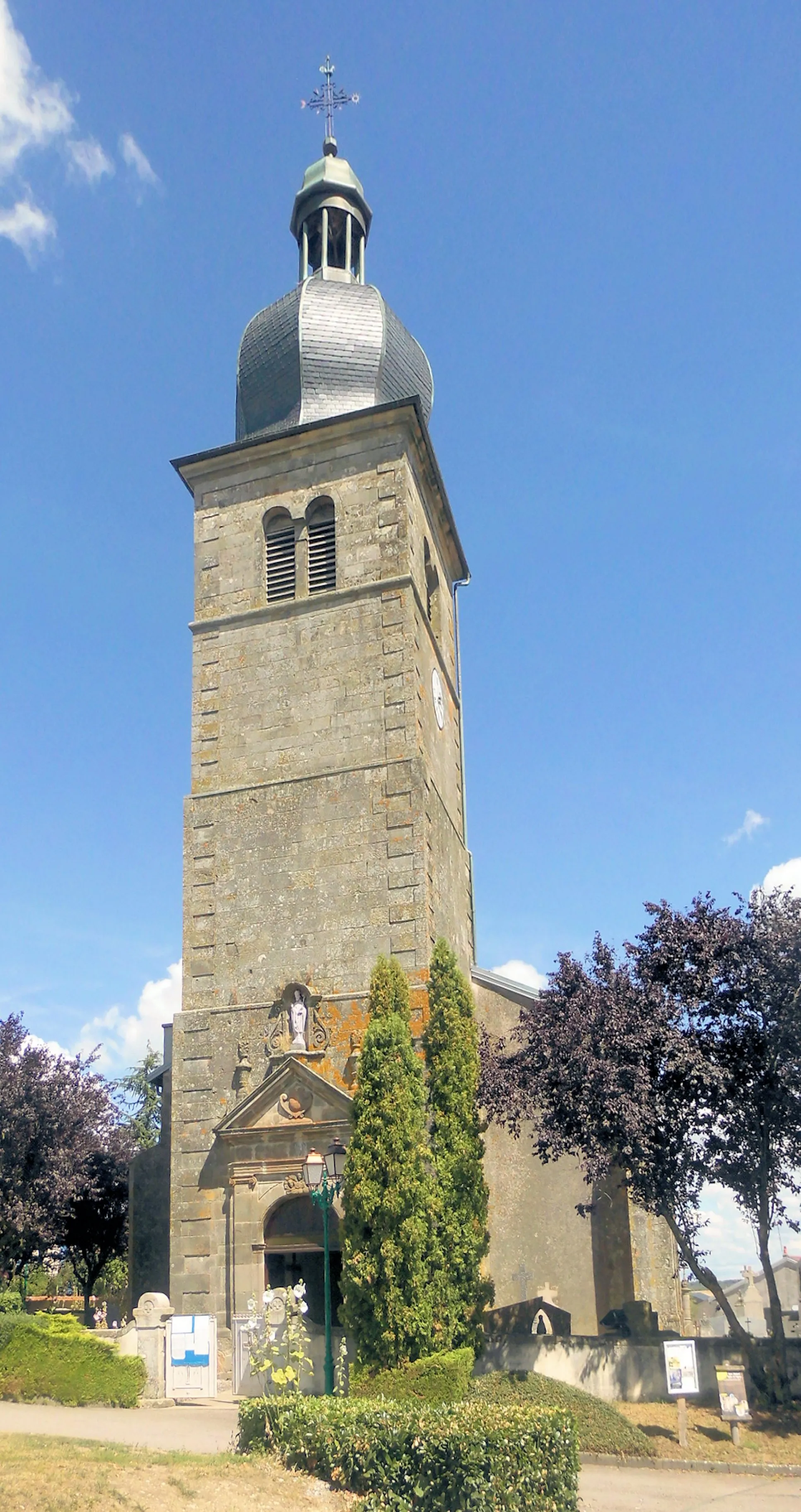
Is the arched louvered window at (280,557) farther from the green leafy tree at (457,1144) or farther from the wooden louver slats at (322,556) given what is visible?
the green leafy tree at (457,1144)

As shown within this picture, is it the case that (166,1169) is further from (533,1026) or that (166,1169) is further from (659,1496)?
(659,1496)

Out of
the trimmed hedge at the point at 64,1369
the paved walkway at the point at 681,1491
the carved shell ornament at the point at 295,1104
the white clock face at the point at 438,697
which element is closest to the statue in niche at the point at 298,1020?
the carved shell ornament at the point at 295,1104

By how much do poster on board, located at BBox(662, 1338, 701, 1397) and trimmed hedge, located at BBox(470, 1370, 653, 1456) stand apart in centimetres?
73

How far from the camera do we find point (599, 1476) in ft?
47.7

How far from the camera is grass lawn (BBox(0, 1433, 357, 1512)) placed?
32.3 feet

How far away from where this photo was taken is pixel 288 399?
86.3 ft

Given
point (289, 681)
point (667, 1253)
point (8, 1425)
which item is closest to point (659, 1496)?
point (8, 1425)

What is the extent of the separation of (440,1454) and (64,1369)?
27.8 feet

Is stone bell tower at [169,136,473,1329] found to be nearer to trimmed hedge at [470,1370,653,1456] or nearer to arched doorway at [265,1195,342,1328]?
arched doorway at [265,1195,342,1328]

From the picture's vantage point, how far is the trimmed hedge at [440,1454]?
11000mm

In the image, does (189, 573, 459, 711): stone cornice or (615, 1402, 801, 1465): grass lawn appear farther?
(189, 573, 459, 711): stone cornice

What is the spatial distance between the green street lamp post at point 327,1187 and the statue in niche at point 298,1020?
202 cm

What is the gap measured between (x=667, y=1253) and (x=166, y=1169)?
9335 millimetres

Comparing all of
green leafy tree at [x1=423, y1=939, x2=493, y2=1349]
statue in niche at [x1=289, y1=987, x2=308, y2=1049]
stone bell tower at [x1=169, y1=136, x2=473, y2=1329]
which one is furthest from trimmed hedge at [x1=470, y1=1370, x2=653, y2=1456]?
statue in niche at [x1=289, y1=987, x2=308, y2=1049]
